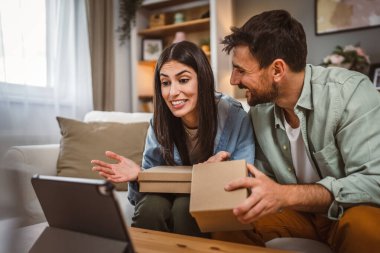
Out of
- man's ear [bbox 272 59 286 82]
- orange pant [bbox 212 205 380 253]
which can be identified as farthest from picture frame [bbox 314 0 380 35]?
orange pant [bbox 212 205 380 253]

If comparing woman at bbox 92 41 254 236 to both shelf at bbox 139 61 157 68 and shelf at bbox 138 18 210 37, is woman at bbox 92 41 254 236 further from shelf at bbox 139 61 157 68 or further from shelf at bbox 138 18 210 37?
shelf at bbox 139 61 157 68

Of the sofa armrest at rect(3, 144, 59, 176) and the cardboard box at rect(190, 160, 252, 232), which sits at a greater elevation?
the cardboard box at rect(190, 160, 252, 232)

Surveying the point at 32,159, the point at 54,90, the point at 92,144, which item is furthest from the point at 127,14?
the point at 32,159

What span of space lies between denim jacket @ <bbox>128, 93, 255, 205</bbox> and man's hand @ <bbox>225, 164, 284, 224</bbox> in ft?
1.40

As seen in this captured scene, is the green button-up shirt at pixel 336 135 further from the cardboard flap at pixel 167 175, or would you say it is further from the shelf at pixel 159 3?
the shelf at pixel 159 3

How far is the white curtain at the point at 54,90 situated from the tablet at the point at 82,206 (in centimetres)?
154

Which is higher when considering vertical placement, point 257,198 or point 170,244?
point 257,198

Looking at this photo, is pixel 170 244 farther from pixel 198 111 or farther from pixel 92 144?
pixel 92 144

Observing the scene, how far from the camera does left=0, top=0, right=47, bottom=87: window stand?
223 centimetres

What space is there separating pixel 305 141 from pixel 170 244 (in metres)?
0.57

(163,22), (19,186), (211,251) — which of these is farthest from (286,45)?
(163,22)

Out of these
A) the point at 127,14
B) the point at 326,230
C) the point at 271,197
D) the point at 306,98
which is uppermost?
the point at 127,14

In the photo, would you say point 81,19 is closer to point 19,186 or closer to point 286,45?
point 19,186

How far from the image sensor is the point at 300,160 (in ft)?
4.11
